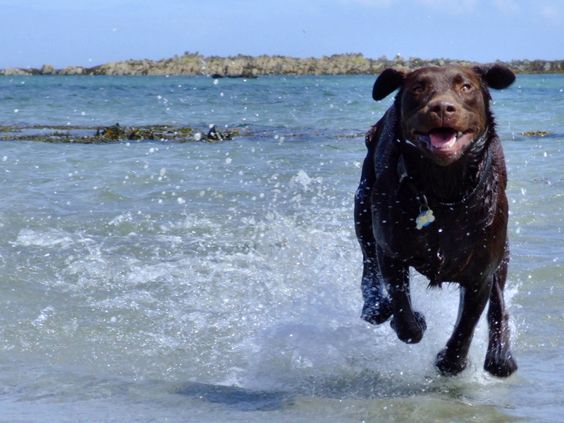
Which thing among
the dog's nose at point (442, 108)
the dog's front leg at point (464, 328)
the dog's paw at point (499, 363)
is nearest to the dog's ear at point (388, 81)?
the dog's nose at point (442, 108)

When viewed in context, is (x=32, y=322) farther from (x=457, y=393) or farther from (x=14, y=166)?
(x=14, y=166)

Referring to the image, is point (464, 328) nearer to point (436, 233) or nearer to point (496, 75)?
point (436, 233)

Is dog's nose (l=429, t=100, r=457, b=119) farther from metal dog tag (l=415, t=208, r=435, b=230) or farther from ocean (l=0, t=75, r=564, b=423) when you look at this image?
ocean (l=0, t=75, r=564, b=423)

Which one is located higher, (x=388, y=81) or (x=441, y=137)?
(x=388, y=81)

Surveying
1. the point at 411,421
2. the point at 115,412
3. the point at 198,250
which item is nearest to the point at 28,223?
the point at 198,250

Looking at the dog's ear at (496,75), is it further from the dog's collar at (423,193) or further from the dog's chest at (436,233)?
the dog's chest at (436,233)

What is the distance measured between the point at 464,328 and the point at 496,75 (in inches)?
49.9

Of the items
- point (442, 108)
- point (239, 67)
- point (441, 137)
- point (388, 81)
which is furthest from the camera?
point (239, 67)

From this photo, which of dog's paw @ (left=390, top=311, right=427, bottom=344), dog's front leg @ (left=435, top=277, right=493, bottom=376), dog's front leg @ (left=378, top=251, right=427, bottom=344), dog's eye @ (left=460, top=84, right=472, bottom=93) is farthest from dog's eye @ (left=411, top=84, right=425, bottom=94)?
dog's paw @ (left=390, top=311, right=427, bottom=344)

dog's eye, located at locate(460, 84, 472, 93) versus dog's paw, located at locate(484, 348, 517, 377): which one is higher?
dog's eye, located at locate(460, 84, 472, 93)

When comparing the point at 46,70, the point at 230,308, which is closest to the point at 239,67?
the point at 46,70

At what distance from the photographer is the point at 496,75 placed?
527 centimetres

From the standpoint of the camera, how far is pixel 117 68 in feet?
417

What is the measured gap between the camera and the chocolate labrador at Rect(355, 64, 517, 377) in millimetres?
4879
